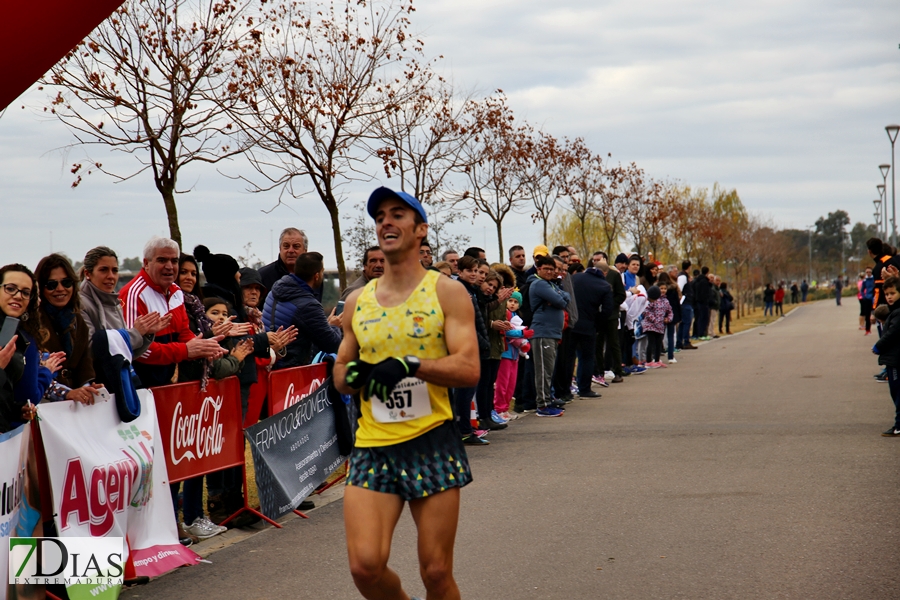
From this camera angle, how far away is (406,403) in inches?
162

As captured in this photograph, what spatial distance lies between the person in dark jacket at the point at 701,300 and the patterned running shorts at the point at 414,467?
23.7 meters

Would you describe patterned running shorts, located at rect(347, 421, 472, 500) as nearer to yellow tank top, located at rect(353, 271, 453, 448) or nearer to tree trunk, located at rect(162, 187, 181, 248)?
yellow tank top, located at rect(353, 271, 453, 448)

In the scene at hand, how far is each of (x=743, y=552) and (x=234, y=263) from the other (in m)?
4.54

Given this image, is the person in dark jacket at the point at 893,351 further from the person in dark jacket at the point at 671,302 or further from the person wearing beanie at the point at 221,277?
the person in dark jacket at the point at 671,302

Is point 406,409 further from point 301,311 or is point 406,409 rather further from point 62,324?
point 301,311

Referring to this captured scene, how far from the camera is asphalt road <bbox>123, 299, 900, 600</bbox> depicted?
223 inches

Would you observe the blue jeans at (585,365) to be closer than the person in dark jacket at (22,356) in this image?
No

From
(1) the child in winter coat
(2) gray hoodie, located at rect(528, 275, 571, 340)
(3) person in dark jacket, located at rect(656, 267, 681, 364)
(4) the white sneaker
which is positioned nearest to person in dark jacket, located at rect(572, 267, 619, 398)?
(2) gray hoodie, located at rect(528, 275, 571, 340)

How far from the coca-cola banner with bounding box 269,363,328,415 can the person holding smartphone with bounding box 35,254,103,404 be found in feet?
7.23

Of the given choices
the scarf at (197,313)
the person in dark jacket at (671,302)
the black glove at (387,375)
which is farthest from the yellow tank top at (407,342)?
the person in dark jacket at (671,302)

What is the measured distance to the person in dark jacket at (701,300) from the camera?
91.4ft

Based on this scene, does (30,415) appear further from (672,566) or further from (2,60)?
(672,566)

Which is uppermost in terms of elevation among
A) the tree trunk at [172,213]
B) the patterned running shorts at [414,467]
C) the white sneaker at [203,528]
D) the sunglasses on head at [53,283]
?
the tree trunk at [172,213]

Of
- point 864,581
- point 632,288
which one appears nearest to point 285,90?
point 632,288
